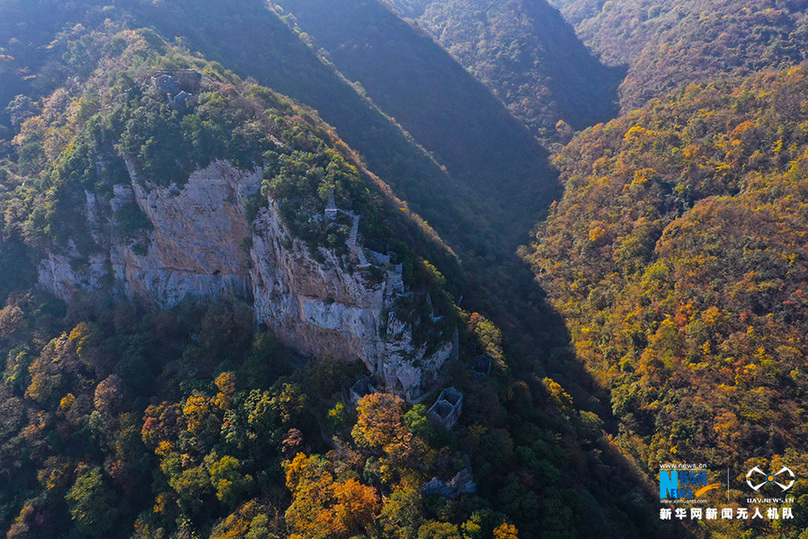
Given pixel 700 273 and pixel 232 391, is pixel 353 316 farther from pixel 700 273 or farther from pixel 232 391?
pixel 700 273

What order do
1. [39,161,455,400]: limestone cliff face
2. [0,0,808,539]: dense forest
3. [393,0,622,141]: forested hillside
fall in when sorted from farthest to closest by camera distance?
[393,0,622,141]: forested hillside → [39,161,455,400]: limestone cliff face → [0,0,808,539]: dense forest

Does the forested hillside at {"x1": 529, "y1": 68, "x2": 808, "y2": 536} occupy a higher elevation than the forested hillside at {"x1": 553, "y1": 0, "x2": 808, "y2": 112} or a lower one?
lower

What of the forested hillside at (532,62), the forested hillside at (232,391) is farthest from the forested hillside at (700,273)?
the forested hillside at (532,62)

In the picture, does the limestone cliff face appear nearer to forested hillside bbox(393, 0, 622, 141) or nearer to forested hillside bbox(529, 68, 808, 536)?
forested hillside bbox(529, 68, 808, 536)

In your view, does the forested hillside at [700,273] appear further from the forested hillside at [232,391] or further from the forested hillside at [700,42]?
the forested hillside at [700,42]

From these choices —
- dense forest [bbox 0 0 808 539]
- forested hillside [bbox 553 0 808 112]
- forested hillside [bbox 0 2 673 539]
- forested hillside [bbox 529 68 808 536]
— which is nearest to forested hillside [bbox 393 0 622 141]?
forested hillside [bbox 553 0 808 112]

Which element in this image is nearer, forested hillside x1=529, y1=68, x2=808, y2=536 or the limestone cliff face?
the limestone cliff face
